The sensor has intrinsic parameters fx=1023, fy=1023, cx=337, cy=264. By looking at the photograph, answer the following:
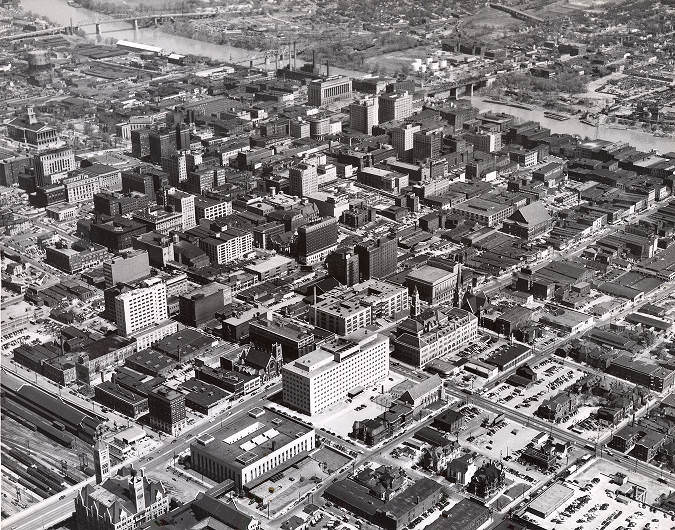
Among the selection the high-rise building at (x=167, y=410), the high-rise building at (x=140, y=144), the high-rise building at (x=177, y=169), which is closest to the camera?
the high-rise building at (x=167, y=410)

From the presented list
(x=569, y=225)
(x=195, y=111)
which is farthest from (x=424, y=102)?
(x=569, y=225)

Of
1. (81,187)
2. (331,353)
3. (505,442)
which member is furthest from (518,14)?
(505,442)

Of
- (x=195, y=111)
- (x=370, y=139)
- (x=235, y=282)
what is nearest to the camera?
(x=235, y=282)

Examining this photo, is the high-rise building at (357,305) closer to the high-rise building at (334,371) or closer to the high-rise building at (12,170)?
the high-rise building at (334,371)

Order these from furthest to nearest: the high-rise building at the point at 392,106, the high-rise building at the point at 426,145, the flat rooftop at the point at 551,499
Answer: the high-rise building at the point at 392,106 < the high-rise building at the point at 426,145 < the flat rooftop at the point at 551,499

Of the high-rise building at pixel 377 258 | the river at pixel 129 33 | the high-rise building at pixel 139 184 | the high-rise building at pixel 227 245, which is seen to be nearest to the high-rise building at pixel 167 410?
the high-rise building at pixel 377 258

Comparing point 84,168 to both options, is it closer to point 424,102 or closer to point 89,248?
point 89,248
